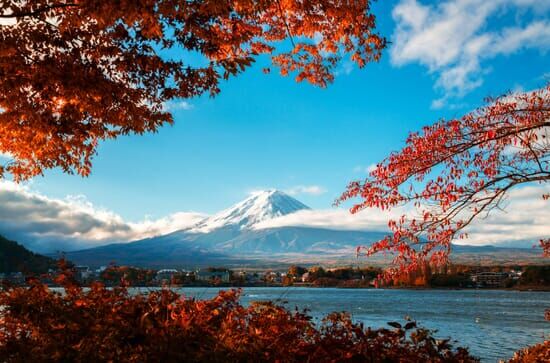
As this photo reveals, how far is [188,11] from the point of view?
7156 millimetres

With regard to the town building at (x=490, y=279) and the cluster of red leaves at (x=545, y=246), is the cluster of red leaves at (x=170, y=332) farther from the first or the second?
the town building at (x=490, y=279)

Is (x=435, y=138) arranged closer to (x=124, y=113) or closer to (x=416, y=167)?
(x=416, y=167)

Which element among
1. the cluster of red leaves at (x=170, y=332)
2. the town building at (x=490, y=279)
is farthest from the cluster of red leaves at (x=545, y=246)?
the town building at (x=490, y=279)

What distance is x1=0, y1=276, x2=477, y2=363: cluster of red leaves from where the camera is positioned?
15.5 ft

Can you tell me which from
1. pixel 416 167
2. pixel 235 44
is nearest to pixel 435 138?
pixel 416 167

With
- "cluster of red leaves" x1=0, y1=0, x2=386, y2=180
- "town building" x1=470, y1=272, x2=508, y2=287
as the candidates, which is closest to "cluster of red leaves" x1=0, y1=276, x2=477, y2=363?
"cluster of red leaves" x1=0, y1=0, x2=386, y2=180

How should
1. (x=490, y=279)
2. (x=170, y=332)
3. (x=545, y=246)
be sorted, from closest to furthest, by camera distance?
(x=170, y=332) → (x=545, y=246) → (x=490, y=279)

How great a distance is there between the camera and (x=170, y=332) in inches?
190

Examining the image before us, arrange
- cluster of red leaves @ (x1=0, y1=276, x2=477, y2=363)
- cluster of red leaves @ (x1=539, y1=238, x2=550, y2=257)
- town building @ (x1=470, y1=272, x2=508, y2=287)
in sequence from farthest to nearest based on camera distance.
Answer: town building @ (x1=470, y1=272, x2=508, y2=287)
cluster of red leaves @ (x1=539, y1=238, x2=550, y2=257)
cluster of red leaves @ (x1=0, y1=276, x2=477, y2=363)

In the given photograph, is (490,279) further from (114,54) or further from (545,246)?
(114,54)

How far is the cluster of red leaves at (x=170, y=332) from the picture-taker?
472 centimetres

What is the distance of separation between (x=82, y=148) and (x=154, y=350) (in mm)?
7688

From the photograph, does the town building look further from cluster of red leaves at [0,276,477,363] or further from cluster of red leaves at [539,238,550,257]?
cluster of red leaves at [0,276,477,363]

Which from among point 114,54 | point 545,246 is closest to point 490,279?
point 545,246
